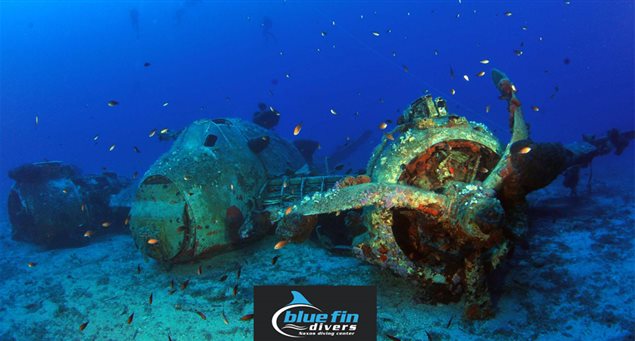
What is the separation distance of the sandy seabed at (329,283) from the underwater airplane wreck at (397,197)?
1.52ft

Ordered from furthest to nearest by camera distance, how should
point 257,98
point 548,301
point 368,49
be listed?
point 368,49, point 257,98, point 548,301

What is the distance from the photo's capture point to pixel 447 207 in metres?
4.60

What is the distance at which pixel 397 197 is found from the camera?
4488mm

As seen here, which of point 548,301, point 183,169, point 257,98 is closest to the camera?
point 548,301

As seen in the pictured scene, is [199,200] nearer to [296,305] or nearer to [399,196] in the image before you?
[296,305]

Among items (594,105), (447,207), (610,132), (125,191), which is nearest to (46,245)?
(125,191)

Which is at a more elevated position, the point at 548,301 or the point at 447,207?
the point at 447,207

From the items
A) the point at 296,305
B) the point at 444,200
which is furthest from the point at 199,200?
the point at 444,200

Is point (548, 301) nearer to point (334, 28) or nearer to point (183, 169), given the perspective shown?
point (183, 169)

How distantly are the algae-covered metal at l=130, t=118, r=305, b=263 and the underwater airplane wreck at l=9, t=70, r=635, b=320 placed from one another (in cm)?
2

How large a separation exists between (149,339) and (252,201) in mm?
3963

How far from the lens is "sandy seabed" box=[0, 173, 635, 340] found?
16.2ft

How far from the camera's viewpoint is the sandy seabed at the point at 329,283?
16.2 ft

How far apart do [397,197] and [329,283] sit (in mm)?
2866
